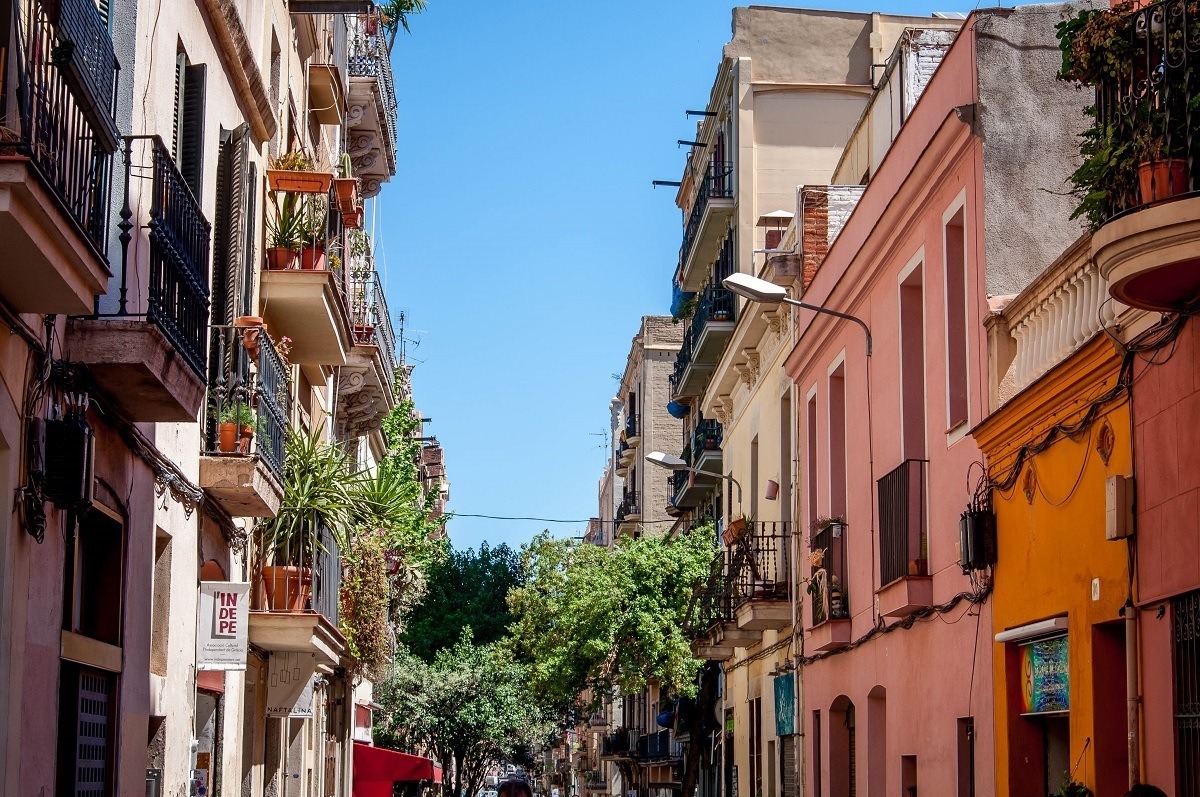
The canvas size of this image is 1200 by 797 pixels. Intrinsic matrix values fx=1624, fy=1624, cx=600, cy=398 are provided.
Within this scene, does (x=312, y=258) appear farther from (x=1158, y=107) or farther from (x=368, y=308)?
(x=1158, y=107)

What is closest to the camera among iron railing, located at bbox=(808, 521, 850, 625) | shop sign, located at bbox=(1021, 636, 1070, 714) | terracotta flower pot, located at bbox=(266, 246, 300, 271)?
shop sign, located at bbox=(1021, 636, 1070, 714)

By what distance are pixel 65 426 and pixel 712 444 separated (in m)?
27.3

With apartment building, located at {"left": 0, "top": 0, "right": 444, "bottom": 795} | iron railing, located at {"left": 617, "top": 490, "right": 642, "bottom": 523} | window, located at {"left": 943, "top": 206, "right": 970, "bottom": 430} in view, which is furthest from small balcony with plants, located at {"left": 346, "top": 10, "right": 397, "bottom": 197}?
iron railing, located at {"left": 617, "top": 490, "right": 642, "bottom": 523}

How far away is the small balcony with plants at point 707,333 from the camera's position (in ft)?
111

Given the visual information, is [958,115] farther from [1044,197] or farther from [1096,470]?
[1096,470]

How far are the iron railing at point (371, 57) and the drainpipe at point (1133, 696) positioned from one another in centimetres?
1943

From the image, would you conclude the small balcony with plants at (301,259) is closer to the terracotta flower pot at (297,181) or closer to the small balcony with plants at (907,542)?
the terracotta flower pot at (297,181)

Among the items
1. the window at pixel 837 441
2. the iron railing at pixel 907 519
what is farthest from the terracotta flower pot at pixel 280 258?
the iron railing at pixel 907 519

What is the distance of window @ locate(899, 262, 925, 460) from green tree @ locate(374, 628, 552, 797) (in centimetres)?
3796

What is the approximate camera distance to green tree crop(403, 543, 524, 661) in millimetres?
56094

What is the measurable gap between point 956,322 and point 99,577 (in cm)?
695

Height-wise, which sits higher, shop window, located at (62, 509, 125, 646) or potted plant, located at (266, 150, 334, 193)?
potted plant, located at (266, 150, 334, 193)

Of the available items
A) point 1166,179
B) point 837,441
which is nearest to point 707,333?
point 837,441

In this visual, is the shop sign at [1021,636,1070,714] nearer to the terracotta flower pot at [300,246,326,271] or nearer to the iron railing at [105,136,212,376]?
the iron railing at [105,136,212,376]
